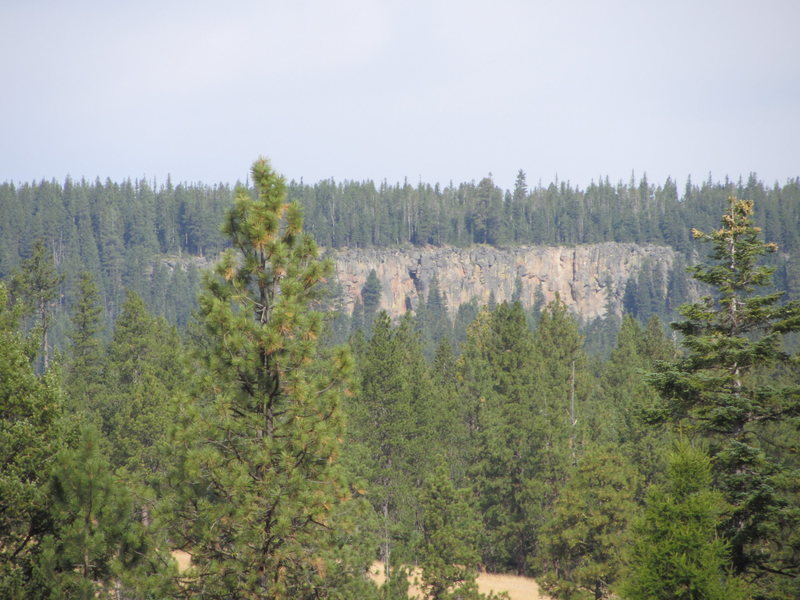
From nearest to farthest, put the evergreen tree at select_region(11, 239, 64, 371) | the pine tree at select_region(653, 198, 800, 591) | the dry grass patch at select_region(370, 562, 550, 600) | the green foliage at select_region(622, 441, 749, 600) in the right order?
the green foliage at select_region(622, 441, 749, 600)
the pine tree at select_region(653, 198, 800, 591)
the dry grass patch at select_region(370, 562, 550, 600)
the evergreen tree at select_region(11, 239, 64, 371)

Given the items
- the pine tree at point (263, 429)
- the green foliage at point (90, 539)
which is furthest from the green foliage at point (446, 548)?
Result: the green foliage at point (90, 539)

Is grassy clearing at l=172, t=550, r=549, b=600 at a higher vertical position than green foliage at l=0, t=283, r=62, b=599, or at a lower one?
lower

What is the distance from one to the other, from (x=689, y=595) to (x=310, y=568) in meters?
6.69

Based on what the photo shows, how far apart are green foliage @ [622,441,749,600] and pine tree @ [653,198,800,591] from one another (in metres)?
0.69

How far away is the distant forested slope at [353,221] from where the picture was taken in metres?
154

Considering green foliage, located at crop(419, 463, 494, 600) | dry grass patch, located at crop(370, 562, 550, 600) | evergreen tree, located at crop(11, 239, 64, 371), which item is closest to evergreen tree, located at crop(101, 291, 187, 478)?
evergreen tree, located at crop(11, 239, 64, 371)

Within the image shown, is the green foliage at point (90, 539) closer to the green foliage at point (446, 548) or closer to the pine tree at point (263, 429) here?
the pine tree at point (263, 429)

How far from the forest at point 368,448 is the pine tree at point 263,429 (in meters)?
0.04

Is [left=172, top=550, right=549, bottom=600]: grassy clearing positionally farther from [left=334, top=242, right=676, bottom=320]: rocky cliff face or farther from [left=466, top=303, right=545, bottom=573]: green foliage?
[left=334, top=242, right=676, bottom=320]: rocky cliff face

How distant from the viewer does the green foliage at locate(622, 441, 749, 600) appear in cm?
1434

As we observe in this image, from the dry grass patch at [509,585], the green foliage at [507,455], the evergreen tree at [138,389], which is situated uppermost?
the evergreen tree at [138,389]

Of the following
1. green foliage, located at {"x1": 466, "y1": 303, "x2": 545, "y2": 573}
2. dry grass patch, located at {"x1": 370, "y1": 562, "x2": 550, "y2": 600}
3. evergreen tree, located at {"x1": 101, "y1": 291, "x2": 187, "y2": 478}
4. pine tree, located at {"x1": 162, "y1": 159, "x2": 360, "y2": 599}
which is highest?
pine tree, located at {"x1": 162, "y1": 159, "x2": 360, "y2": 599}

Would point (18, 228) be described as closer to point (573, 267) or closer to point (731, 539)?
point (573, 267)

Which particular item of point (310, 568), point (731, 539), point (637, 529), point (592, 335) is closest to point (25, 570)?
point (310, 568)
